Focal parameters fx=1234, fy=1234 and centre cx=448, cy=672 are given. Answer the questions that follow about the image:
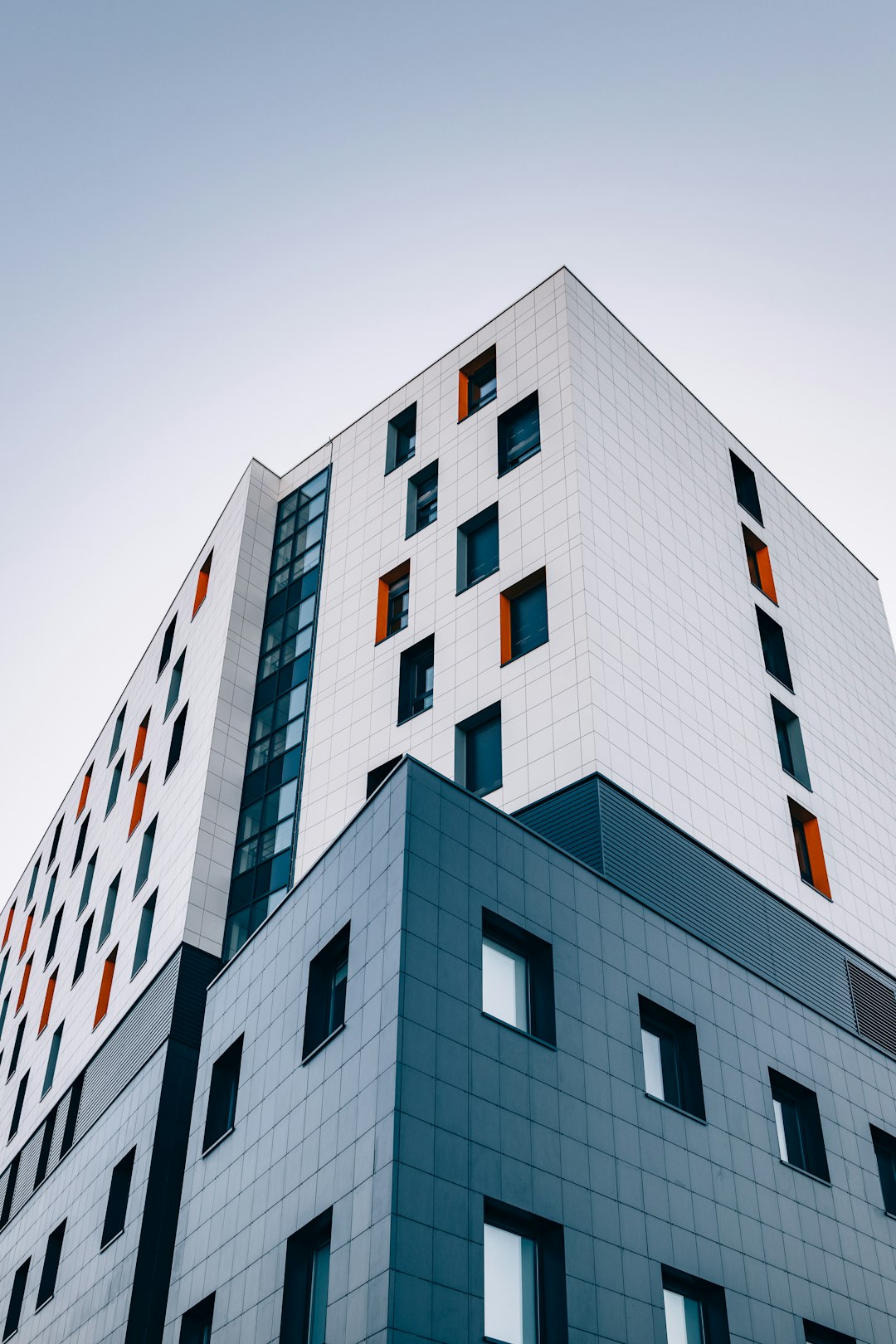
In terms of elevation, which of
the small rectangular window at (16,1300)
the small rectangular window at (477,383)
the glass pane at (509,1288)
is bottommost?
the glass pane at (509,1288)

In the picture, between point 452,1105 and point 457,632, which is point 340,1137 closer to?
point 452,1105

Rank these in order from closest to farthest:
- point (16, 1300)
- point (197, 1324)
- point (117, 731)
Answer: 1. point (197, 1324)
2. point (16, 1300)
3. point (117, 731)

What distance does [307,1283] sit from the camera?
20.2m

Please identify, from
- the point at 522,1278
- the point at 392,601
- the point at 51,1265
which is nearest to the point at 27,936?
the point at 51,1265

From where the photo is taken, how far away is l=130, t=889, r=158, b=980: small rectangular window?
3812cm

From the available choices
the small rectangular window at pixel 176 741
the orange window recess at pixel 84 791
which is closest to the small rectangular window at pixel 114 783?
the orange window recess at pixel 84 791

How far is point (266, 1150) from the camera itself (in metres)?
22.8

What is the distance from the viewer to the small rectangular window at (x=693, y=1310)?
70.0ft

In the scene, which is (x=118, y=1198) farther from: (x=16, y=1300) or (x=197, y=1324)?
(x=197, y=1324)

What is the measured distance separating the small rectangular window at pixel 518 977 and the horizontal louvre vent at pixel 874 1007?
12680mm

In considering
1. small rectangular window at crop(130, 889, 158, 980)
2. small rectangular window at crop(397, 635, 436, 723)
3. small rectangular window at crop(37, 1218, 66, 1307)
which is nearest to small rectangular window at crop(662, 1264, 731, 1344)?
small rectangular window at crop(397, 635, 436, 723)

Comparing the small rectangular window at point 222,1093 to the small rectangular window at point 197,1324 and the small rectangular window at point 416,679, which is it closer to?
the small rectangular window at point 197,1324

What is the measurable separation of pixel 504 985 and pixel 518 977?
0.48 metres

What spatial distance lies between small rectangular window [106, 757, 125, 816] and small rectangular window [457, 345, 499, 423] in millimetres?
20629
